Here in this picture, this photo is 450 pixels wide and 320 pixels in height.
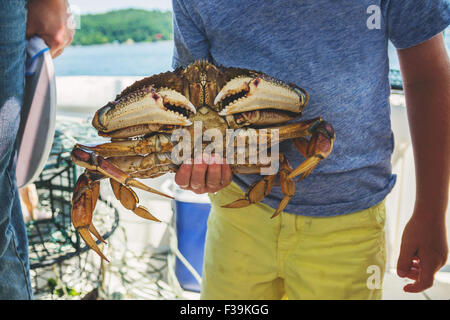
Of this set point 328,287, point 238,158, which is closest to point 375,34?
point 238,158

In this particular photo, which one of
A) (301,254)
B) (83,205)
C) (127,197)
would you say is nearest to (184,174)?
(127,197)

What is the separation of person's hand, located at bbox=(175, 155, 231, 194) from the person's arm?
1.86ft

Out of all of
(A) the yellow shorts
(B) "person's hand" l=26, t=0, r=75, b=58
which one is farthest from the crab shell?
(B) "person's hand" l=26, t=0, r=75, b=58

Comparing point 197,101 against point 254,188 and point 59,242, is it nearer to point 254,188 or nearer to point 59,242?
point 254,188

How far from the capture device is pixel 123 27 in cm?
488

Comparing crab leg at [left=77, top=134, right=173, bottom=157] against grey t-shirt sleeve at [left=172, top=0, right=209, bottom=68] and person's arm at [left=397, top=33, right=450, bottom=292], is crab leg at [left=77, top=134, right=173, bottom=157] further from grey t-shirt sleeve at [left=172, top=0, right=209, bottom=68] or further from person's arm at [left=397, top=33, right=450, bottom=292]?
person's arm at [left=397, top=33, right=450, bottom=292]

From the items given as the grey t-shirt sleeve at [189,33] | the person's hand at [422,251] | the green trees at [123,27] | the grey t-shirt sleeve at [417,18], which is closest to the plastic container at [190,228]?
the grey t-shirt sleeve at [189,33]

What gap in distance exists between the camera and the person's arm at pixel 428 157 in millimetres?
981

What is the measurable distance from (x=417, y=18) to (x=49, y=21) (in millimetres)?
1062

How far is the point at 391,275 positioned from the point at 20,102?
7.16 feet

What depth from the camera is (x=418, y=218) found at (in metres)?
1.02

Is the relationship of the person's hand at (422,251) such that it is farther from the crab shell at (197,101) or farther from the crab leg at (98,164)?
the crab leg at (98,164)
